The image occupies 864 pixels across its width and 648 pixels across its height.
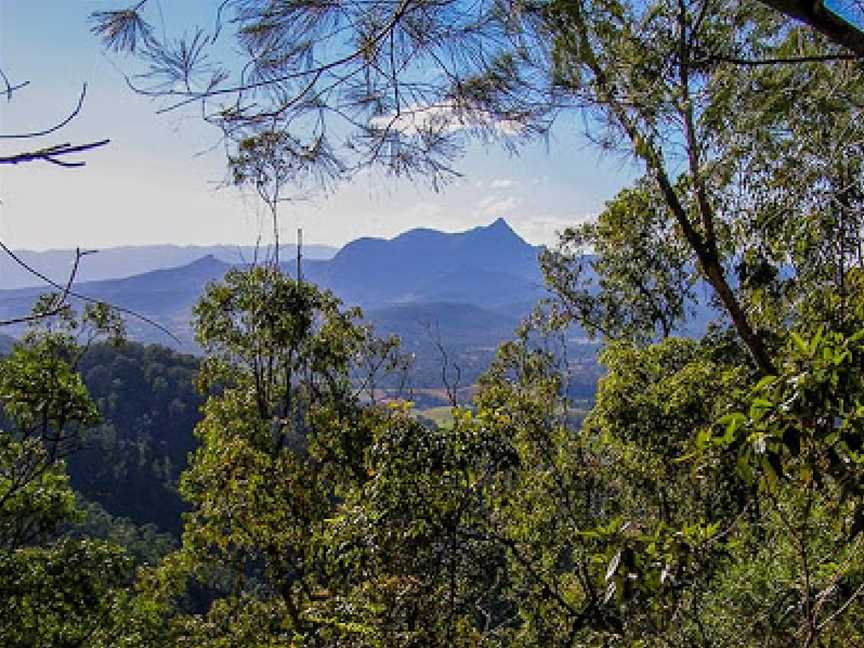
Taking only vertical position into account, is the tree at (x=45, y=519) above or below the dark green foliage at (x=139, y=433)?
above

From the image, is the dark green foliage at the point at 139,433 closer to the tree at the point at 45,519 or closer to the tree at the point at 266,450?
the tree at the point at 266,450

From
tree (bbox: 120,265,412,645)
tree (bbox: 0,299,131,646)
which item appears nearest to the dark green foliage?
tree (bbox: 120,265,412,645)

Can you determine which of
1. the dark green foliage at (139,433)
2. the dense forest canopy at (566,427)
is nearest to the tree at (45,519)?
the dense forest canopy at (566,427)

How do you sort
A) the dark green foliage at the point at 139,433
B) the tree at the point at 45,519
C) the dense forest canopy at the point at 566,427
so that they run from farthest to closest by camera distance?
1. the dark green foliage at the point at 139,433
2. the tree at the point at 45,519
3. the dense forest canopy at the point at 566,427

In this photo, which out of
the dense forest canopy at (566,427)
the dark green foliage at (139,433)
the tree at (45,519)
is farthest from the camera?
the dark green foliage at (139,433)

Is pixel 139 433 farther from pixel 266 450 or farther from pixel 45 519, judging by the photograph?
pixel 45 519

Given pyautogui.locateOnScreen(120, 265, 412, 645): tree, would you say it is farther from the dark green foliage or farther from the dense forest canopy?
the dark green foliage

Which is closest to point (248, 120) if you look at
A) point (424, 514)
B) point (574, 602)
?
point (424, 514)

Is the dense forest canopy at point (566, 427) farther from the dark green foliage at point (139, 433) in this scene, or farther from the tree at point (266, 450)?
the dark green foliage at point (139, 433)

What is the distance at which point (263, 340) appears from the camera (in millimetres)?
8547

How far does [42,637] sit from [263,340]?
148 inches

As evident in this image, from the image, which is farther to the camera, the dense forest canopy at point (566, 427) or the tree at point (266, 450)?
the tree at point (266, 450)

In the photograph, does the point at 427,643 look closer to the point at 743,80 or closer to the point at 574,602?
the point at 743,80

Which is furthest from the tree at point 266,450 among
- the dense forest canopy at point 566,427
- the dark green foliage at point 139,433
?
the dark green foliage at point 139,433
